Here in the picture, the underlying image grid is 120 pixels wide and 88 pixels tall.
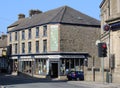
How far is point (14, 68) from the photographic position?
2825 inches

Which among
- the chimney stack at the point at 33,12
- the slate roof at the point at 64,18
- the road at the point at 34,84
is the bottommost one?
the road at the point at 34,84

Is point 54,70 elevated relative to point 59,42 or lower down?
lower down

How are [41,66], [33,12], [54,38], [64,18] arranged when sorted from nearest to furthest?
1. [54,38]
2. [64,18]
3. [41,66]
4. [33,12]

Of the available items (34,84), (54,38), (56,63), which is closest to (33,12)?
(54,38)

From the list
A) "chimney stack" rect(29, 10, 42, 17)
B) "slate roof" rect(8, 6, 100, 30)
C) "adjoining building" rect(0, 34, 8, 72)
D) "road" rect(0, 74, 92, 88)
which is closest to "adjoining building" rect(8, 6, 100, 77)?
"slate roof" rect(8, 6, 100, 30)

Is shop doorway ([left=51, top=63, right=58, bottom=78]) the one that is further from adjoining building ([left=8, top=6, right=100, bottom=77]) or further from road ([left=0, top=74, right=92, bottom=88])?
road ([left=0, top=74, right=92, bottom=88])

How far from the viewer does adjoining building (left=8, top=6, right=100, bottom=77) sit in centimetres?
5622

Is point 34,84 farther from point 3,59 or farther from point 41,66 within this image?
point 3,59

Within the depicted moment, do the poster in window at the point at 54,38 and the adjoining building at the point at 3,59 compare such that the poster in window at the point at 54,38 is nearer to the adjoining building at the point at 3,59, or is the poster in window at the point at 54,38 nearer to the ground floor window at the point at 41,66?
the ground floor window at the point at 41,66

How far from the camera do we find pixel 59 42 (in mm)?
55562

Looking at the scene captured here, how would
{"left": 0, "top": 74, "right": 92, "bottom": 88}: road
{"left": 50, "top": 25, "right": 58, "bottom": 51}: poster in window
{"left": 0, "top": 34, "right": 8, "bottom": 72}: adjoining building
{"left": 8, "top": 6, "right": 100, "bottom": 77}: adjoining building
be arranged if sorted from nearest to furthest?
{"left": 0, "top": 74, "right": 92, "bottom": 88}: road, {"left": 50, "top": 25, "right": 58, "bottom": 51}: poster in window, {"left": 8, "top": 6, "right": 100, "bottom": 77}: adjoining building, {"left": 0, "top": 34, "right": 8, "bottom": 72}: adjoining building

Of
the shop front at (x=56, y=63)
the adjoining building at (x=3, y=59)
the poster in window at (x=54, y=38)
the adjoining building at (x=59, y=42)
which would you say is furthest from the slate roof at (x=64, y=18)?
the adjoining building at (x=3, y=59)

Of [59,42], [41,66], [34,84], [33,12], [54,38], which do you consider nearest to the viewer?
[34,84]

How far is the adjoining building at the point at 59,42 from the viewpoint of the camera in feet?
184
